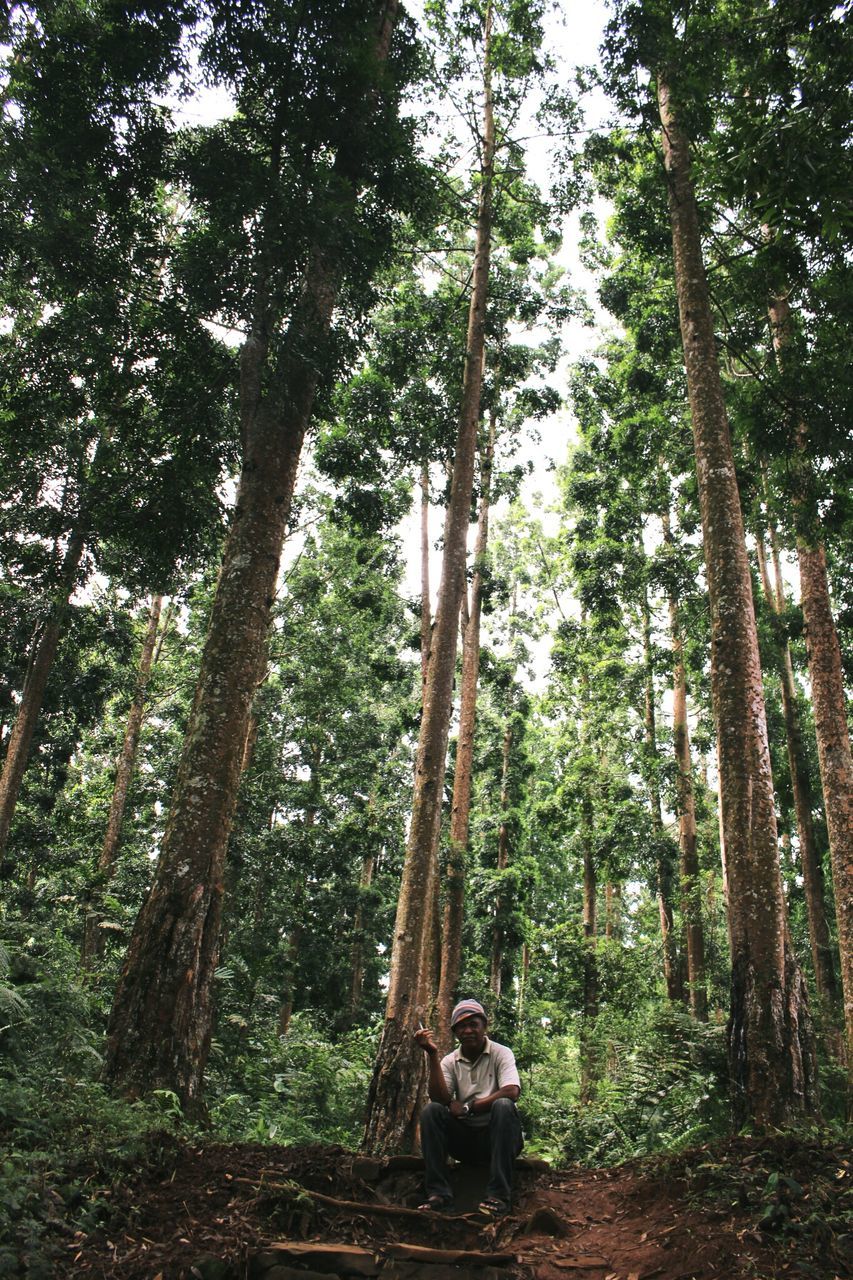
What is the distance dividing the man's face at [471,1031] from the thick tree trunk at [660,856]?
43.7ft

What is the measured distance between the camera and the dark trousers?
186 inches

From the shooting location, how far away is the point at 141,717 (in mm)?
18172

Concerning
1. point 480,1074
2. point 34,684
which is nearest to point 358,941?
point 34,684

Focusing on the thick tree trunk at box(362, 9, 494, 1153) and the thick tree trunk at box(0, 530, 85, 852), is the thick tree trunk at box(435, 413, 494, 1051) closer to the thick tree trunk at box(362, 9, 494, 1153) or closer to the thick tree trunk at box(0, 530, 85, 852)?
the thick tree trunk at box(362, 9, 494, 1153)

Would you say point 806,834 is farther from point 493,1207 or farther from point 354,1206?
point 354,1206

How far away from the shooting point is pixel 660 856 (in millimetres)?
17688

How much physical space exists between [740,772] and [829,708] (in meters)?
5.94

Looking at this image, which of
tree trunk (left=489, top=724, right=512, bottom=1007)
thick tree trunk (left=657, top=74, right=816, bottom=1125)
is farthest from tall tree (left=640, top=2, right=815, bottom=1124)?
tree trunk (left=489, top=724, right=512, bottom=1007)

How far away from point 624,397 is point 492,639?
9367 millimetres

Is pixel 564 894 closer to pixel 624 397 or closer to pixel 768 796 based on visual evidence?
pixel 624 397

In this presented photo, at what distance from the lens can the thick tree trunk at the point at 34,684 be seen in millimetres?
12516

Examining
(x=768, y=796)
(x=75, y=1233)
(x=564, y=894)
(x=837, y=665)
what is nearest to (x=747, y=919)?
(x=768, y=796)

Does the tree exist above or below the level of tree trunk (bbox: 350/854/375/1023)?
above

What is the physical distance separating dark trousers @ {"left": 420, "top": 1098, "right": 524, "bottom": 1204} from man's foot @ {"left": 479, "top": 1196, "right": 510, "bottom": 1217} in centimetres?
4
